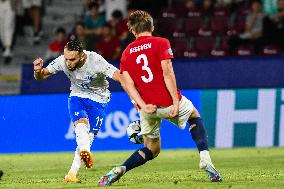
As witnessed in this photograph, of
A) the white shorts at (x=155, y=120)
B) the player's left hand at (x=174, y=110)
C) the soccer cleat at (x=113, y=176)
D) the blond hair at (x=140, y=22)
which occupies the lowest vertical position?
the soccer cleat at (x=113, y=176)

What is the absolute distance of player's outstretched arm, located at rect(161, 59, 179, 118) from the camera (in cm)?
1020

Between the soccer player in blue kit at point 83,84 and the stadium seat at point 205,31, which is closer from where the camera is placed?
the soccer player in blue kit at point 83,84

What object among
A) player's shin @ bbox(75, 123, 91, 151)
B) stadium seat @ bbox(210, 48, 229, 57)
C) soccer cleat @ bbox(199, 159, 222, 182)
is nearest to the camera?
soccer cleat @ bbox(199, 159, 222, 182)

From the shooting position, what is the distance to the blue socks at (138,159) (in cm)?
1048

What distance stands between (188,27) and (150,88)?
421 inches

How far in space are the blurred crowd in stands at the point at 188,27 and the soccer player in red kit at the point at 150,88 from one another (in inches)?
364

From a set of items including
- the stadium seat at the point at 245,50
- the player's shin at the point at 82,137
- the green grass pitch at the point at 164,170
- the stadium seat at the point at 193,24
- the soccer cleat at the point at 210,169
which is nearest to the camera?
the soccer cleat at the point at 210,169

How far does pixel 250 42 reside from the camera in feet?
65.5

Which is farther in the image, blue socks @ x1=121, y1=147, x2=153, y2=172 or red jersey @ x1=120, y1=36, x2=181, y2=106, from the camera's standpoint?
blue socks @ x1=121, y1=147, x2=153, y2=172

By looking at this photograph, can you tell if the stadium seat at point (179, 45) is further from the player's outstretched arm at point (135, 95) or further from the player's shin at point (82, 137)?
the player's outstretched arm at point (135, 95)

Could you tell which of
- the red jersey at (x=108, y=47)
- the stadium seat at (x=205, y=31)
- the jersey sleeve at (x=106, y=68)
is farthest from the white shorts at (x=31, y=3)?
the jersey sleeve at (x=106, y=68)

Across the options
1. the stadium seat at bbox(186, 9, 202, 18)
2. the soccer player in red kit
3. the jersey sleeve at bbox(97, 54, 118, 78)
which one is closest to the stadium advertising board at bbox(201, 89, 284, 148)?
A: the stadium seat at bbox(186, 9, 202, 18)

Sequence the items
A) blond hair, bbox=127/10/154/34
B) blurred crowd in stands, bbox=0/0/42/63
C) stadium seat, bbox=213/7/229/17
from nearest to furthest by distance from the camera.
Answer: blond hair, bbox=127/10/154/34 < stadium seat, bbox=213/7/229/17 < blurred crowd in stands, bbox=0/0/42/63

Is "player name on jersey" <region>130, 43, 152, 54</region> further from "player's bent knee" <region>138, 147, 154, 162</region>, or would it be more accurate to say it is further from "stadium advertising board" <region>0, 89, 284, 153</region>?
"stadium advertising board" <region>0, 89, 284, 153</region>
